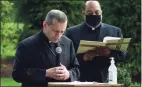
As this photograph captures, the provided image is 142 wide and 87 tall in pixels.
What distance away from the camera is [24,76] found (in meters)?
5.53

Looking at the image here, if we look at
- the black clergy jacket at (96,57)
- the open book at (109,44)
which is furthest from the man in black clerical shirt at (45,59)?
the black clergy jacket at (96,57)

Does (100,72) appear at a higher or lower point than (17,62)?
lower

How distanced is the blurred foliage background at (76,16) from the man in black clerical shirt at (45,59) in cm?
1084

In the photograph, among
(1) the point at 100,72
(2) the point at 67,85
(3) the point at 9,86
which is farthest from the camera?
(3) the point at 9,86

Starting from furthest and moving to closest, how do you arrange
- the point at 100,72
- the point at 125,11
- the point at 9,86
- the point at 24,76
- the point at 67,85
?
1. the point at 9,86
2. the point at 125,11
3. the point at 100,72
4. the point at 24,76
5. the point at 67,85

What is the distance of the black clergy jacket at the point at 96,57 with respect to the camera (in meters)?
7.12

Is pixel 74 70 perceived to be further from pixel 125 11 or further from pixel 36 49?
pixel 125 11

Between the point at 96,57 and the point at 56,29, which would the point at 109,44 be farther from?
the point at 56,29

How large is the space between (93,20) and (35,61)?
73.3 inches

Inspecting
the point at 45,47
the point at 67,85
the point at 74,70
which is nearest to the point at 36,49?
the point at 45,47

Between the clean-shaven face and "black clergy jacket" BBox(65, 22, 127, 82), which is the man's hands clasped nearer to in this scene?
the clean-shaven face

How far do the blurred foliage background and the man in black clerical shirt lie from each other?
10841 millimetres

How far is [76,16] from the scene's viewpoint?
2009 cm

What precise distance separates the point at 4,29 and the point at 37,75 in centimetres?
1729
